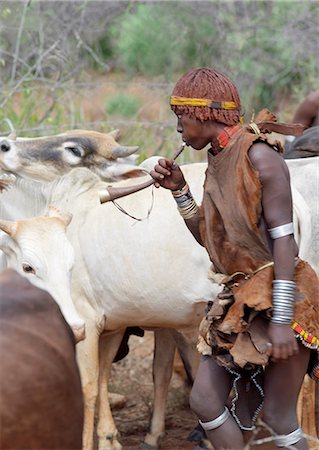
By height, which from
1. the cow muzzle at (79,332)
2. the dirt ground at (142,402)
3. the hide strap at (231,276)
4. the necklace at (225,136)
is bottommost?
the dirt ground at (142,402)

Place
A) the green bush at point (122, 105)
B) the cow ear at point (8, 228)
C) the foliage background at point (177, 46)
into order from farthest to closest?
1. the green bush at point (122, 105)
2. the foliage background at point (177, 46)
3. the cow ear at point (8, 228)

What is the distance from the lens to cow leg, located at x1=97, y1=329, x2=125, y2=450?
586 cm

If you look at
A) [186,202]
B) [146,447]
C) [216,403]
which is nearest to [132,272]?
[146,447]

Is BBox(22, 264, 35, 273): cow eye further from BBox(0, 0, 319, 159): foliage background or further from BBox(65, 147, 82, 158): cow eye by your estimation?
BBox(0, 0, 319, 159): foliage background

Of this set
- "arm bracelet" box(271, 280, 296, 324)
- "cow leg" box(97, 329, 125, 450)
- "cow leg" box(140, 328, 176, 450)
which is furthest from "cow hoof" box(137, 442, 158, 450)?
"arm bracelet" box(271, 280, 296, 324)

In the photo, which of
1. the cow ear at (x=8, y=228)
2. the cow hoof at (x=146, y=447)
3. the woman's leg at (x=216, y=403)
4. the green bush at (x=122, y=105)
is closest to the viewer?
the woman's leg at (x=216, y=403)

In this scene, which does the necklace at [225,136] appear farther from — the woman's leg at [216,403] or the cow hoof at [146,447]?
the cow hoof at [146,447]

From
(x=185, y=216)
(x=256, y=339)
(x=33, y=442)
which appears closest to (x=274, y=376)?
(x=256, y=339)

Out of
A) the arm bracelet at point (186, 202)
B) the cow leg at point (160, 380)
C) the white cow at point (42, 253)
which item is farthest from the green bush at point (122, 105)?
the arm bracelet at point (186, 202)

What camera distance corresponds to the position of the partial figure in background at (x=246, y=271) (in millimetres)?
3803

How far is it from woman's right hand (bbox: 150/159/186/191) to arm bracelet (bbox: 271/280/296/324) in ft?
2.04

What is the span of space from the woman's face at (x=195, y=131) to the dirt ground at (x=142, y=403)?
2.40 m

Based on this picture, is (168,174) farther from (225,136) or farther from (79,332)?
(79,332)

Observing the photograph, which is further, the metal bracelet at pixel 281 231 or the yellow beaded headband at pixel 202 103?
the yellow beaded headband at pixel 202 103
